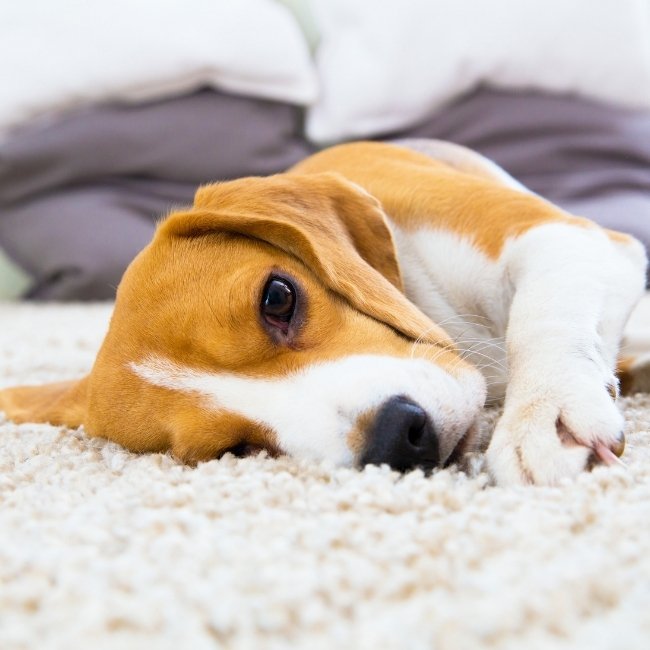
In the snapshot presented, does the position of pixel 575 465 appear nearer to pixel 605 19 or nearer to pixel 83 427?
pixel 83 427

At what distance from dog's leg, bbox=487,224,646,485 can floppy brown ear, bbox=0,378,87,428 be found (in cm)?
88

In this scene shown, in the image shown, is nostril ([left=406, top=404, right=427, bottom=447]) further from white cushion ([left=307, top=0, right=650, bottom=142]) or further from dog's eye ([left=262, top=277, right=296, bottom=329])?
white cushion ([left=307, top=0, right=650, bottom=142])

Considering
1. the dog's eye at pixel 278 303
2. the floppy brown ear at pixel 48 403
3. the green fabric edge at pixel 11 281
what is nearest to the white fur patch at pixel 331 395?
the dog's eye at pixel 278 303

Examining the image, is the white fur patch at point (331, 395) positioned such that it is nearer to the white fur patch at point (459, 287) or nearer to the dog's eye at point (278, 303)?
the dog's eye at point (278, 303)

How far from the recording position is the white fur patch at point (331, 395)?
1207 millimetres

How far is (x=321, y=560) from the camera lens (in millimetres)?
822

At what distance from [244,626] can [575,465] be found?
0.57 meters

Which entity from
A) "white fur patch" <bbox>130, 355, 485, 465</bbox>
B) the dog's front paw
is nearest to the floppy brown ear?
"white fur patch" <bbox>130, 355, 485, 465</bbox>

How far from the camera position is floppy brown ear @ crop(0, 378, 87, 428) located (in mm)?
1664

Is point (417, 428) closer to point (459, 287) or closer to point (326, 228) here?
point (326, 228)

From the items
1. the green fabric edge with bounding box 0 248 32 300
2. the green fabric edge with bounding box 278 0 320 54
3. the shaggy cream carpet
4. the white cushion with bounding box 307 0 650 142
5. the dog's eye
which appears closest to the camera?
the shaggy cream carpet

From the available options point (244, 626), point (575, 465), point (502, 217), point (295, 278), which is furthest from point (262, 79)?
point (244, 626)

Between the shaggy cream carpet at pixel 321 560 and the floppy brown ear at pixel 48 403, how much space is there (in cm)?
46

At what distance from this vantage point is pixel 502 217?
5.79 feet
